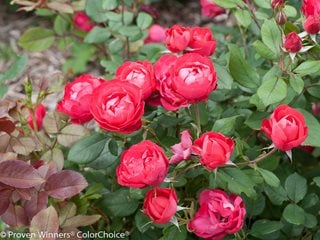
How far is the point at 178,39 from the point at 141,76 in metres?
0.14

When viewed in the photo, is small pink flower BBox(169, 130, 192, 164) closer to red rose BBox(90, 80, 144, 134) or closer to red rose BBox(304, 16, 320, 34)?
red rose BBox(90, 80, 144, 134)

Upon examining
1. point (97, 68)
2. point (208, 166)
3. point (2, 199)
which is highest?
point (208, 166)

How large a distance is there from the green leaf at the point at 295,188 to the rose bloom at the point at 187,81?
374 millimetres

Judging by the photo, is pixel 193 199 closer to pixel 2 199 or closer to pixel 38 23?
pixel 2 199

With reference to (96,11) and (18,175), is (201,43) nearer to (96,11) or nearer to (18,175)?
(18,175)

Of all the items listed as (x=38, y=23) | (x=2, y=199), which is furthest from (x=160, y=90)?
(x=38, y=23)

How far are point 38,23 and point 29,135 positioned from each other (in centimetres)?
181

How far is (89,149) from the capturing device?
1385mm

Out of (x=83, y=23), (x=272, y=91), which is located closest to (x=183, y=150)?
(x=272, y=91)

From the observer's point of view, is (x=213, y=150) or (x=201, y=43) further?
(x=201, y=43)

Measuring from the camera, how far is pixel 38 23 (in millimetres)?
3234

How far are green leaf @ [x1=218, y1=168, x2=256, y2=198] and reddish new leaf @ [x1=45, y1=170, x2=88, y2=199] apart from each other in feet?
1.02

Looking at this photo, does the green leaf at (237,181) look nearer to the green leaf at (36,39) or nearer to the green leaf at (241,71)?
the green leaf at (241,71)

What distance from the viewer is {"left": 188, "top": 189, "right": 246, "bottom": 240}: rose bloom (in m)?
1.16
